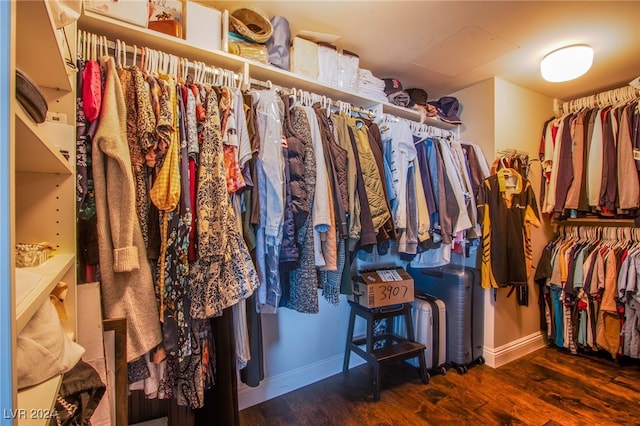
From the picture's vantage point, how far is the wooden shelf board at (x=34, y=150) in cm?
46

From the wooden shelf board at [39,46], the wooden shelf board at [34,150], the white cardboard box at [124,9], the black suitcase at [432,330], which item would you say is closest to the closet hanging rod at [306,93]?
the white cardboard box at [124,9]

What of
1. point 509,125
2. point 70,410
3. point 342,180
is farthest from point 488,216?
point 70,410

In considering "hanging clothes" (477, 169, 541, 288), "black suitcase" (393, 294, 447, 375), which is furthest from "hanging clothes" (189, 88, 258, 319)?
"hanging clothes" (477, 169, 541, 288)

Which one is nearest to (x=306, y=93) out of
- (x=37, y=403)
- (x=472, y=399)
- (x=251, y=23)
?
(x=251, y=23)

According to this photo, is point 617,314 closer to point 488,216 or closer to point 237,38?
point 488,216

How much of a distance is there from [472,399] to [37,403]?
84.6 inches

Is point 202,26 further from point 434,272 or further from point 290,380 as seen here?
point 434,272

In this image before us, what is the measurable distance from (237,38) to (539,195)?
8.87ft

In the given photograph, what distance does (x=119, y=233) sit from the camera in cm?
98

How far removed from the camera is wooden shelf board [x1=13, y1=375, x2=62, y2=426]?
0.41m

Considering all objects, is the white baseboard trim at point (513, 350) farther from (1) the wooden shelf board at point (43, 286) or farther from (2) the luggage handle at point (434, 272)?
(1) the wooden shelf board at point (43, 286)

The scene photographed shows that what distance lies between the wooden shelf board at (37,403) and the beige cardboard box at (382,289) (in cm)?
161

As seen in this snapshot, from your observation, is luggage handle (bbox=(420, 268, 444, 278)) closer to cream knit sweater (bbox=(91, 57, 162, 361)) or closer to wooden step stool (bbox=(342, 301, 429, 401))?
wooden step stool (bbox=(342, 301, 429, 401))

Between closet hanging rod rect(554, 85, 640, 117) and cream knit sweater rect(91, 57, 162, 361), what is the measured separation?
3.36 metres
